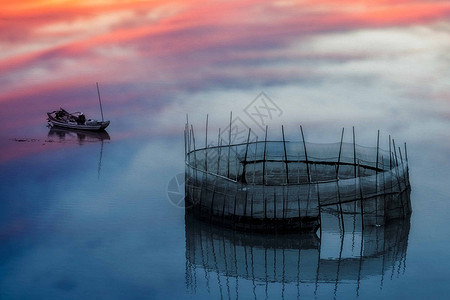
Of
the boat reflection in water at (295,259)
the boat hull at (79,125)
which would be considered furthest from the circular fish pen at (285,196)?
the boat hull at (79,125)

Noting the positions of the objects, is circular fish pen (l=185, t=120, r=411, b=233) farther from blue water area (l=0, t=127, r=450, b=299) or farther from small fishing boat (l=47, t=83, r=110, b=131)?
small fishing boat (l=47, t=83, r=110, b=131)

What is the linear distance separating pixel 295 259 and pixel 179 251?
289 centimetres

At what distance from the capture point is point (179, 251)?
21328mm

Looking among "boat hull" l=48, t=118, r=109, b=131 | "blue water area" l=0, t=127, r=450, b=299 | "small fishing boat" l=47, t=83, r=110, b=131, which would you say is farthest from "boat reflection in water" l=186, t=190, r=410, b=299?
"small fishing boat" l=47, t=83, r=110, b=131

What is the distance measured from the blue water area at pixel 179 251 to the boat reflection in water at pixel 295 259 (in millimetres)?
25

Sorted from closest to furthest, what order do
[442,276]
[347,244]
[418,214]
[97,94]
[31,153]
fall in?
[442,276], [347,244], [418,214], [31,153], [97,94]

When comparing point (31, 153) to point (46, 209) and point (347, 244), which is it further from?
point (347, 244)

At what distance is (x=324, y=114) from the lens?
3175cm

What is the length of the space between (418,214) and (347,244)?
9.18 feet

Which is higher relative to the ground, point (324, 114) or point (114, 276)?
point (324, 114)

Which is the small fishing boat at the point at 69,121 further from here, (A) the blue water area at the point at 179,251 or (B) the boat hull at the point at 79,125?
(A) the blue water area at the point at 179,251

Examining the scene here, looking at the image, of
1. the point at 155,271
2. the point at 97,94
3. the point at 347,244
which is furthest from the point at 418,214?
the point at 97,94

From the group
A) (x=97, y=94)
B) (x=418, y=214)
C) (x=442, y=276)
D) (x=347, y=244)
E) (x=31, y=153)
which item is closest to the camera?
(x=442, y=276)

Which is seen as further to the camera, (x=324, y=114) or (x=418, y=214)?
(x=324, y=114)
